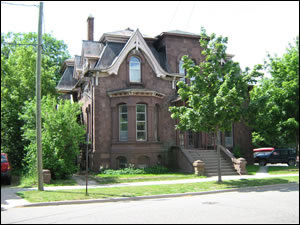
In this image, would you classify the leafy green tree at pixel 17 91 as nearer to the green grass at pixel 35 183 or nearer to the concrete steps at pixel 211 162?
the green grass at pixel 35 183

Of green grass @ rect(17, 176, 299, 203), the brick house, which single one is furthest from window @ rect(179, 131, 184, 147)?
green grass @ rect(17, 176, 299, 203)

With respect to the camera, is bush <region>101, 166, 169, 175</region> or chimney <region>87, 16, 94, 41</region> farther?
chimney <region>87, 16, 94, 41</region>

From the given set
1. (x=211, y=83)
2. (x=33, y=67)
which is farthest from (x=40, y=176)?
(x=33, y=67)

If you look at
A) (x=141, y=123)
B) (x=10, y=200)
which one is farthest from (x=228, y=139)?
(x=10, y=200)

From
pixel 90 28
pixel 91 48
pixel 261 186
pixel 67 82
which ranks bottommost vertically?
pixel 261 186

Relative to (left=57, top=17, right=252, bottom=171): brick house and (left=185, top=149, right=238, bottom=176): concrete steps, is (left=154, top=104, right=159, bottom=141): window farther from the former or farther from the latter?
(left=185, top=149, right=238, bottom=176): concrete steps

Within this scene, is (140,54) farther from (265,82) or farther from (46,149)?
(265,82)

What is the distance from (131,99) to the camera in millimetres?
21641

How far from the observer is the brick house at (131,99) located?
71.1ft

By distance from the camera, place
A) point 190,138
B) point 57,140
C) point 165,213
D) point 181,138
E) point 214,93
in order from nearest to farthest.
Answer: point 165,213, point 214,93, point 57,140, point 181,138, point 190,138

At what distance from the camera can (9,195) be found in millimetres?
12406

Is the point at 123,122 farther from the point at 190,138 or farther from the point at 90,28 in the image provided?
the point at 90,28

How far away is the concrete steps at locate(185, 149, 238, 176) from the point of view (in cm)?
2010

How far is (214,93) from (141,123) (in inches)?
276
